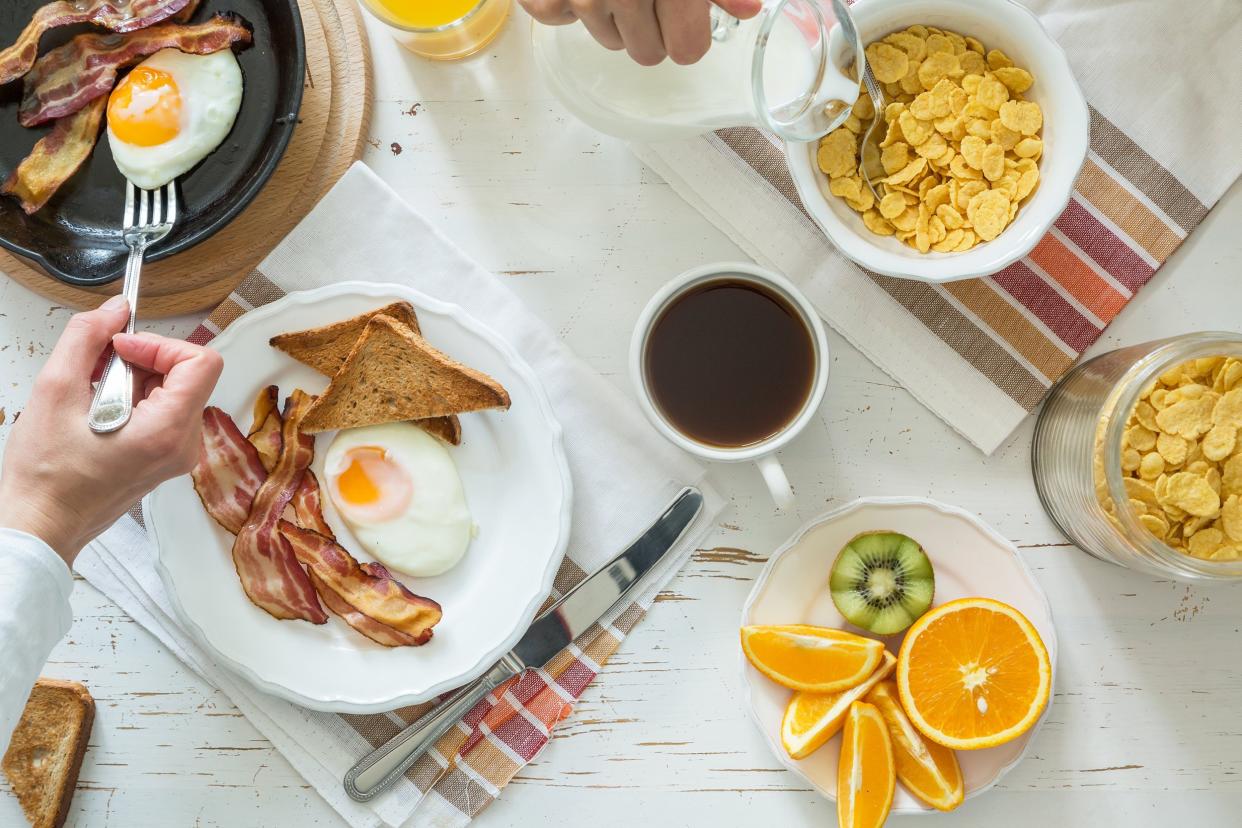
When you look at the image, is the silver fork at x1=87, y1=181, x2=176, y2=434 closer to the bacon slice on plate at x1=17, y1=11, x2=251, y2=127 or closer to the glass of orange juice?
the bacon slice on plate at x1=17, y1=11, x2=251, y2=127

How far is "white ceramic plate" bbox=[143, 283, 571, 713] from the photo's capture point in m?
1.36

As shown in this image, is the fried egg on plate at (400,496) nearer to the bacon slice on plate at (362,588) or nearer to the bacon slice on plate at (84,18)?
the bacon slice on plate at (362,588)

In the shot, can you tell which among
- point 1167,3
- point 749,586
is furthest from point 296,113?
point 1167,3

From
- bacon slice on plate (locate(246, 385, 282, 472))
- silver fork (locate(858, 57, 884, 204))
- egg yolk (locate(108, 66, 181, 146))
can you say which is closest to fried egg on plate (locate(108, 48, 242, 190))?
egg yolk (locate(108, 66, 181, 146))

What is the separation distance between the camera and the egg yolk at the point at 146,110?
134 cm

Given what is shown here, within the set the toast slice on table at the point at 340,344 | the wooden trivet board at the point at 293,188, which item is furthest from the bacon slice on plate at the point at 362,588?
the wooden trivet board at the point at 293,188

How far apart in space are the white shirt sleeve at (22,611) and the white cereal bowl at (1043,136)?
1037 millimetres

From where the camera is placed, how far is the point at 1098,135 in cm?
140

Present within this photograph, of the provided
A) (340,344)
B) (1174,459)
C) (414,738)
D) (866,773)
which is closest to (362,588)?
(414,738)

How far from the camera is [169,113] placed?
1339 mm

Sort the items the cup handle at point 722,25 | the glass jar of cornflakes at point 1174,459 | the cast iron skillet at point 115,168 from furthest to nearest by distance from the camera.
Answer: the cast iron skillet at point 115,168 < the glass jar of cornflakes at point 1174,459 < the cup handle at point 722,25

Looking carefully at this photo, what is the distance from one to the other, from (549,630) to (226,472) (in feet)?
1.68

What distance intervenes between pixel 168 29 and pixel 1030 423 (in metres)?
1.36

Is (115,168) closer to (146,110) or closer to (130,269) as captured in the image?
(146,110)
